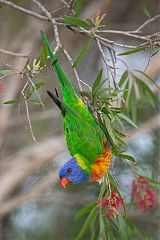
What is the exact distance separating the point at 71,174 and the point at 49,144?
1.38 m

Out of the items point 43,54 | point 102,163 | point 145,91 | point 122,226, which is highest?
point 43,54

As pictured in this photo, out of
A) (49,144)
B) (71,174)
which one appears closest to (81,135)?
(71,174)

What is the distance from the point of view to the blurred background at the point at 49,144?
262cm

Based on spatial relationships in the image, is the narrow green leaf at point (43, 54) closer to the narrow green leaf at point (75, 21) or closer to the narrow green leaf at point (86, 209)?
the narrow green leaf at point (75, 21)

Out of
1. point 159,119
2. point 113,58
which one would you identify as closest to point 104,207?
point 113,58

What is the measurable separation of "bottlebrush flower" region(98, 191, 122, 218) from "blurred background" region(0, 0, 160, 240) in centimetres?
129

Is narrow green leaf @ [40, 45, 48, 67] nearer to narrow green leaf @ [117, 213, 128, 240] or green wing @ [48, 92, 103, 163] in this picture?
green wing @ [48, 92, 103, 163]

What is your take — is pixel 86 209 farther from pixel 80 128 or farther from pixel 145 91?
pixel 145 91

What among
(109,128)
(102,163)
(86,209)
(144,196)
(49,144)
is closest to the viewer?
(109,128)

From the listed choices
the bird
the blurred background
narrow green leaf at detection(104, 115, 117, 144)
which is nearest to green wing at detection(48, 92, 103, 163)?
the bird

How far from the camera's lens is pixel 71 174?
47.3 inches

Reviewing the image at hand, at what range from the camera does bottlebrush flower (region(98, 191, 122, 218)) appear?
111cm

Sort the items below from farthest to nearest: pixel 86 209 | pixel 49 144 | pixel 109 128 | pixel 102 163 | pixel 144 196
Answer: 1. pixel 49 144
2. pixel 144 196
3. pixel 86 209
4. pixel 102 163
5. pixel 109 128

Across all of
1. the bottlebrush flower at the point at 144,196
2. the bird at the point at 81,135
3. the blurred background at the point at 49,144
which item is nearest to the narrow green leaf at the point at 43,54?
the bird at the point at 81,135
